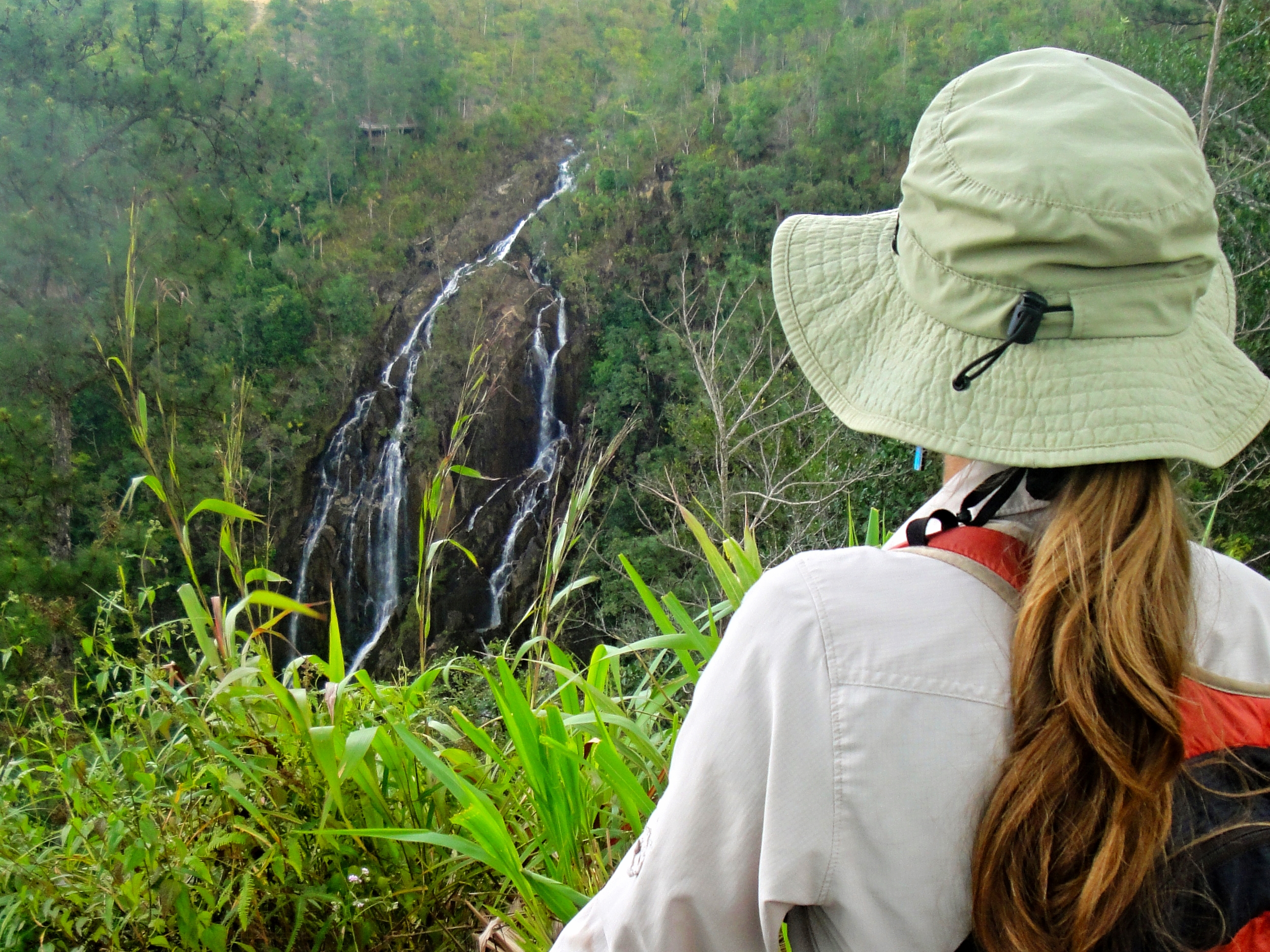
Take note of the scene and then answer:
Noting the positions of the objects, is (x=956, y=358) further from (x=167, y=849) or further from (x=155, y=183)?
(x=155, y=183)

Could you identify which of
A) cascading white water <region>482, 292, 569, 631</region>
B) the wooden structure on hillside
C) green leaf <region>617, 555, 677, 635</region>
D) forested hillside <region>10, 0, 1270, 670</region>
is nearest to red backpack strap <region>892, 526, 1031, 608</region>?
green leaf <region>617, 555, 677, 635</region>

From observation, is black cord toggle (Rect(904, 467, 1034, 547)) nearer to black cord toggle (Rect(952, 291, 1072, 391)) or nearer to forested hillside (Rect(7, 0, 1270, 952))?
black cord toggle (Rect(952, 291, 1072, 391))

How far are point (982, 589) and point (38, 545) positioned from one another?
37.4 feet

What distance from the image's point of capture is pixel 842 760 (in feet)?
1.36

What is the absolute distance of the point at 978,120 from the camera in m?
0.50

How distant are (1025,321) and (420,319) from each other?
54.1 ft

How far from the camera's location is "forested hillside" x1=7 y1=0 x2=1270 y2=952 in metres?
1.35

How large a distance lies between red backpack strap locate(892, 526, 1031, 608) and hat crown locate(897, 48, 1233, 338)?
0.12 meters

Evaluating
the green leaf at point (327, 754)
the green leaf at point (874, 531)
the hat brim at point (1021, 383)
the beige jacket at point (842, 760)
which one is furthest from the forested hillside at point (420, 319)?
the hat brim at point (1021, 383)

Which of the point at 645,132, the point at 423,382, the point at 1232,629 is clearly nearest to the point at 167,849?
the point at 1232,629

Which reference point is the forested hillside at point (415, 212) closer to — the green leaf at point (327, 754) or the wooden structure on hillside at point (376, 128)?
the wooden structure on hillside at point (376, 128)

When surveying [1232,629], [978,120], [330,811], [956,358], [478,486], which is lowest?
[478,486]

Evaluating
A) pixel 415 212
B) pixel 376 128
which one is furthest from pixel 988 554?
pixel 376 128

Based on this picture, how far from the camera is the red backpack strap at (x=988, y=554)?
17.7 inches
